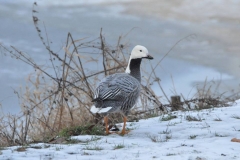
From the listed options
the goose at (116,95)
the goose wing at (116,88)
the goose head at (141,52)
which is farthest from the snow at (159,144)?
the goose head at (141,52)

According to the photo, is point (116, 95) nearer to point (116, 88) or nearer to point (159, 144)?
point (116, 88)

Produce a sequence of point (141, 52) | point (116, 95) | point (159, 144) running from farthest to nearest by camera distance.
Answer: point (141, 52)
point (116, 95)
point (159, 144)

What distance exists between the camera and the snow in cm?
500

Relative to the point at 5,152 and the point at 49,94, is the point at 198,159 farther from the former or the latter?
the point at 49,94

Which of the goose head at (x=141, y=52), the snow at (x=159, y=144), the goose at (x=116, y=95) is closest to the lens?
the snow at (x=159, y=144)

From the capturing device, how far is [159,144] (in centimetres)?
580

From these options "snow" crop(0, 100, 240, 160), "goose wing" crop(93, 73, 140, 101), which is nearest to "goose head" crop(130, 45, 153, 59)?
"goose wing" crop(93, 73, 140, 101)

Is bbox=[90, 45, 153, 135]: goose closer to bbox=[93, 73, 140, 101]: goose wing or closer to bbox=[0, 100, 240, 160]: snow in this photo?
bbox=[93, 73, 140, 101]: goose wing

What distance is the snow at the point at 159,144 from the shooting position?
5.00m

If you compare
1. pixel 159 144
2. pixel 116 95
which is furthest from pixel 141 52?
pixel 159 144

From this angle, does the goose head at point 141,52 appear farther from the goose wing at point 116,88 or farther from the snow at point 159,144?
the snow at point 159,144

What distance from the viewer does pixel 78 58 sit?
867 centimetres

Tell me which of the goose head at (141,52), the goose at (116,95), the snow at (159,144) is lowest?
the snow at (159,144)

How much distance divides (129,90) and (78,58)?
90.9 inches
